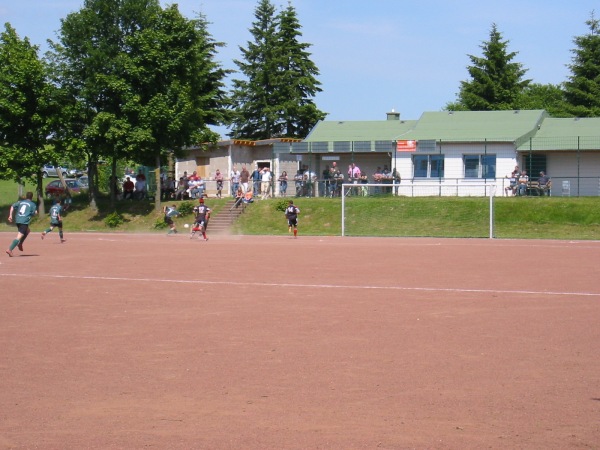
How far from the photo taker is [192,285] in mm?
17906

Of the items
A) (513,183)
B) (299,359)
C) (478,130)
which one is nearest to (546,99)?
(478,130)

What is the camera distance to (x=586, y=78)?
224ft

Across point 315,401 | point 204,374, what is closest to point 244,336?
point 204,374

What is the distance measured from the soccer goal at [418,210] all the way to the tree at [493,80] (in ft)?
93.1

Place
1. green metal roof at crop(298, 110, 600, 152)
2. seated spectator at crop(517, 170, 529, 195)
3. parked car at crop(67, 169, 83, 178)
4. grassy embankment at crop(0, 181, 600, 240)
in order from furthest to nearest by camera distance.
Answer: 1. parked car at crop(67, 169, 83, 178)
2. green metal roof at crop(298, 110, 600, 152)
3. seated spectator at crop(517, 170, 529, 195)
4. grassy embankment at crop(0, 181, 600, 240)

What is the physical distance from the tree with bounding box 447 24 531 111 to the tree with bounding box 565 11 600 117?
4.50 meters

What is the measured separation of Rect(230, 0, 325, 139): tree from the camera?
75.1 meters

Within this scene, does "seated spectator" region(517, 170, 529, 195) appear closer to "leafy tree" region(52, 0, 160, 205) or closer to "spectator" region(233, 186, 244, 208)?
"spectator" region(233, 186, 244, 208)

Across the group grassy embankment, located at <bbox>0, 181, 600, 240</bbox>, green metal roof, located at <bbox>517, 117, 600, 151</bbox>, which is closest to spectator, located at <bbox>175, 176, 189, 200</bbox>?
grassy embankment, located at <bbox>0, 181, 600, 240</bbox>

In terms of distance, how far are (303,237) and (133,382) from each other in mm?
29833

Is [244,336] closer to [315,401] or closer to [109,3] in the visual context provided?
[315,401]

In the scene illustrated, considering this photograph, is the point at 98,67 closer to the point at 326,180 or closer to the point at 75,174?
the point at 326,180

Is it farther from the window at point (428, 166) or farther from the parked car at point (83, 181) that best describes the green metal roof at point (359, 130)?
the parked car at point (83, 181)

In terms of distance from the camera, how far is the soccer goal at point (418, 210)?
39.8 metres
